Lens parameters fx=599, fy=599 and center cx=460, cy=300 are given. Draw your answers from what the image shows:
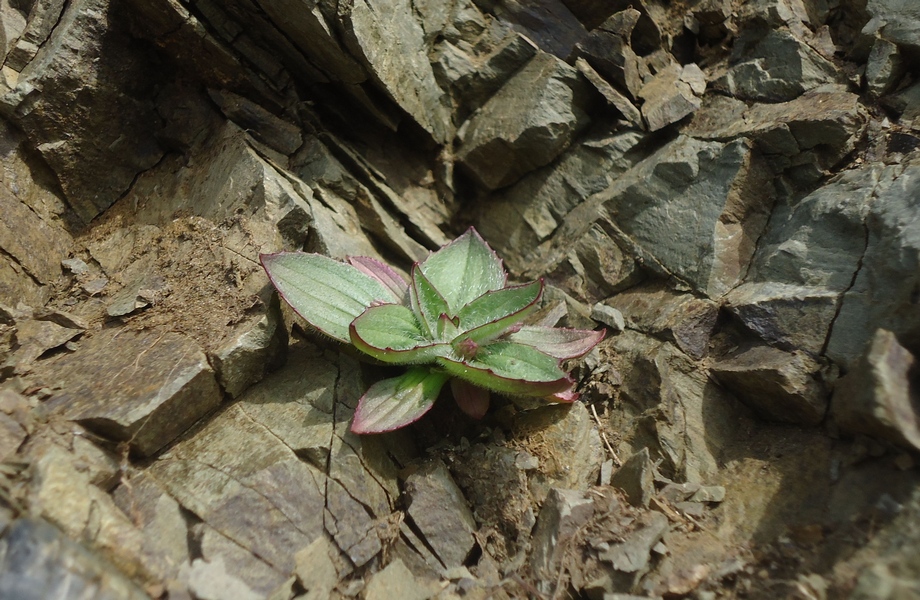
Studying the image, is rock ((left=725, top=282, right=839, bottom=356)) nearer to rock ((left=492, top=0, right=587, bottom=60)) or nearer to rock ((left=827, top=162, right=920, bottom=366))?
rock ((left=827, top=162, right=920, bottom=366))

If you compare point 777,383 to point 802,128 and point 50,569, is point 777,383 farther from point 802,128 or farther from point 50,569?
point 50,569

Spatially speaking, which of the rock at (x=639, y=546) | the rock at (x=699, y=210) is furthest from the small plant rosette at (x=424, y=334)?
the rock at (x=699, y=210)

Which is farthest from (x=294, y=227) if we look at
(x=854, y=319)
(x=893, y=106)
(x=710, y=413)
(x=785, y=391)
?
(x=893, y=106)

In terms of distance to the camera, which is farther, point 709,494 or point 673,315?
point 673,315

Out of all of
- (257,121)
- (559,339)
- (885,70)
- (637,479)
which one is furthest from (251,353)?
(885,70)

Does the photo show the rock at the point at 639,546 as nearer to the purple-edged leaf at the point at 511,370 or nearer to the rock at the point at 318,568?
the purple-edged leaf at the point at 511,370
